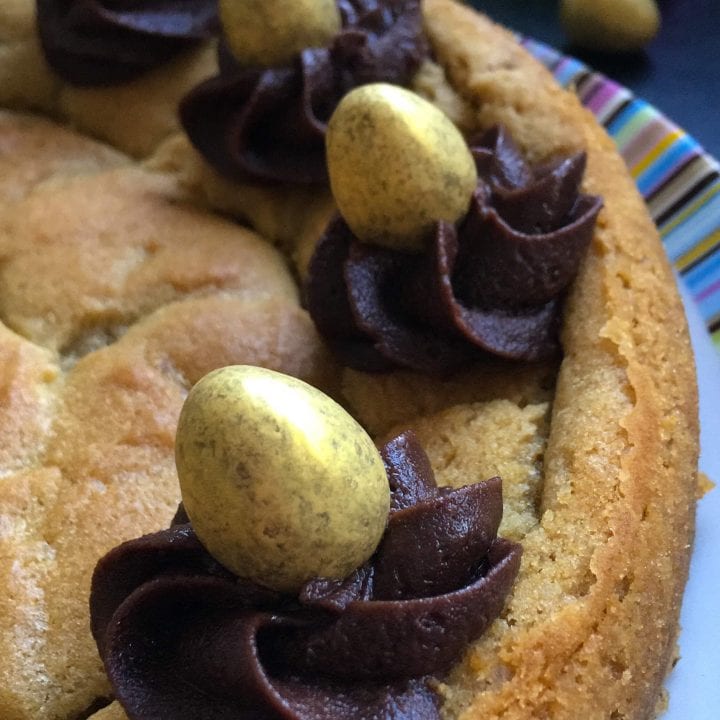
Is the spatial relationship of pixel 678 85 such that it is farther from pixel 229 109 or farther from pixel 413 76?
pixel 229 109

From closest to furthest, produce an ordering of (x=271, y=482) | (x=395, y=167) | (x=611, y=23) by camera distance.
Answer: (x=271, y=482) < (x=395, y=167) < (x=611, y=23)

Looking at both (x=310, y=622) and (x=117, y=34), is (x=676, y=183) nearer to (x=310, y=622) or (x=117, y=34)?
(x=117, y=34)

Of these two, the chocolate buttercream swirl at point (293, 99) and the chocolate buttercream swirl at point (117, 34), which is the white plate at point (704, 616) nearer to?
the chocolate buttercream swirl at point (293, 99)

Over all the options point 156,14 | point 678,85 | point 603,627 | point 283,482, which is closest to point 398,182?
point 283,482

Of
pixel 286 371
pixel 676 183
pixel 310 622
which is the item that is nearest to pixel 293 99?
pixel 286 371

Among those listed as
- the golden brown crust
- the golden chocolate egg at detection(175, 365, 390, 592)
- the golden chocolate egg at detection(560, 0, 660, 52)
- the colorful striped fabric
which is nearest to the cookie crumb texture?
the golden brown crust
